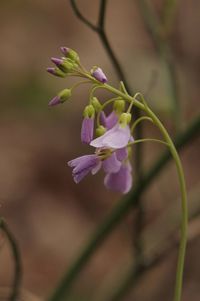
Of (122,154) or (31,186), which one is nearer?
(122,154)

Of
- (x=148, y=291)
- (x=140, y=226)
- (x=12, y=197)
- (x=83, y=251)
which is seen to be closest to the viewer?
(x=83, y=251)

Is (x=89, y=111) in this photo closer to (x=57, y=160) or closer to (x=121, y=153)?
(x=121, y=153)

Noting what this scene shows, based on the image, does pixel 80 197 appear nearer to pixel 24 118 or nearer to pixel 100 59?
pixel 24 118

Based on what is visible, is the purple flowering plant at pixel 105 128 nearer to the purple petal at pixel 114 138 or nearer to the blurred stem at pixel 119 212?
the purple petal at pixel 114 138

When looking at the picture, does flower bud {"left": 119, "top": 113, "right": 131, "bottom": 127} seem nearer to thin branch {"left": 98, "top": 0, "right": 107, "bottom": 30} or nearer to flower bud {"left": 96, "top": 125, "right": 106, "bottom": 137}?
flower bud {"left": 96, "top": 125, "right": 106, "bottom": 137}

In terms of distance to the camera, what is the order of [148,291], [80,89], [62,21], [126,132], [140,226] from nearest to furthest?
[126,132]
[140,226]
[148,291]
[80,89]
[62,21]

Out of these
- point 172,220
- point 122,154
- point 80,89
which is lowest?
point 80,89

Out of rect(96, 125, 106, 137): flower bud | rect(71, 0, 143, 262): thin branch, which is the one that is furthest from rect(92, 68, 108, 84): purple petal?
rect(71, 0, 143, 262): thin branch

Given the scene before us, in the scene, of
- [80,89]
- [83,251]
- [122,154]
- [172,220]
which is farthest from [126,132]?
[80,89]
